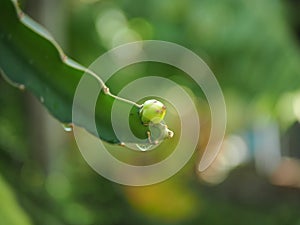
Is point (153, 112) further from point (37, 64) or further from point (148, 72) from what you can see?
point (148, 72)

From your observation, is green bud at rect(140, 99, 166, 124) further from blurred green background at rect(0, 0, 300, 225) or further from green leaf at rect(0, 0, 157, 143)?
blurred green background at rect(0, 0, 300, 225)

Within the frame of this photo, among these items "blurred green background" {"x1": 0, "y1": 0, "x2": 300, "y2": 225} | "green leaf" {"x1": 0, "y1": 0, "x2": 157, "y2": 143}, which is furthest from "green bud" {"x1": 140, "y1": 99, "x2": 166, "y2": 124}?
"blurred green background" {"x1": 0, "y1": 0, "x2": 300, "y2": 225}

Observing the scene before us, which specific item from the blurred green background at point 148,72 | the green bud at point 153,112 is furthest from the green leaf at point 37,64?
the blurred green background at point 148,72

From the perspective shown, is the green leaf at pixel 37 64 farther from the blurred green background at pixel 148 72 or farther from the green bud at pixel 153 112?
the blurred green background at pixel 148 72

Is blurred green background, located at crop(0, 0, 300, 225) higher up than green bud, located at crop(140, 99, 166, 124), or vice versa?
blurred green background, located at crop(0, 0, 300, 225)

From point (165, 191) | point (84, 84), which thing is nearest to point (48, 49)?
point (84, 84)

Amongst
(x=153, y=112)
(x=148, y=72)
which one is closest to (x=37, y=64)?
(x=153, y=112)
